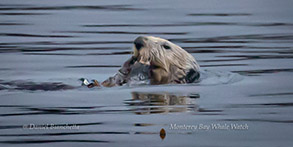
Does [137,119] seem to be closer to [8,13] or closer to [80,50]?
[80,50]

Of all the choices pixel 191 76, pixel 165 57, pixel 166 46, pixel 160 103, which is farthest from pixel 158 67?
pixel 160 103

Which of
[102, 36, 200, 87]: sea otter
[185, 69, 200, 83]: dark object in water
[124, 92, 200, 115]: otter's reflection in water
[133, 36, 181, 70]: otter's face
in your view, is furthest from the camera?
[185, 69, 200, 83]: dark object in water

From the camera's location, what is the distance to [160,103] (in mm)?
7996

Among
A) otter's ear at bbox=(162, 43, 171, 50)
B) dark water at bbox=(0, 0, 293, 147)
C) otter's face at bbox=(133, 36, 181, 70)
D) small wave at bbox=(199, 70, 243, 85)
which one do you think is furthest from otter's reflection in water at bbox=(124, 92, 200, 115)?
small wave at bbox=(199, 70, 243, 85)

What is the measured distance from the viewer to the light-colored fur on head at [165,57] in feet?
29.1

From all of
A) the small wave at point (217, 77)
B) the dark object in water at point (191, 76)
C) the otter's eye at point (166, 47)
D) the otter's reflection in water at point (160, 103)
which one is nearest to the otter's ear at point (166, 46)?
the otter's eye at point (166, 47)

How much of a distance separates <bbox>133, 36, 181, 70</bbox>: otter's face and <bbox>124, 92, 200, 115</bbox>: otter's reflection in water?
0.49 meters

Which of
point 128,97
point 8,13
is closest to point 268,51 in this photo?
point 128,97

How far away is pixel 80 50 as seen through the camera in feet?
42.2

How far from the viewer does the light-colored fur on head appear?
29.1 ft

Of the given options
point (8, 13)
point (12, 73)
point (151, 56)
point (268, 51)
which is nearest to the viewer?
point (151, 56)

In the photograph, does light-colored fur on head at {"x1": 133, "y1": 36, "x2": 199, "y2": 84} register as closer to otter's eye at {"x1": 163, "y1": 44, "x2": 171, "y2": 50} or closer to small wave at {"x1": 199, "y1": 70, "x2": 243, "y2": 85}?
otter's eye at {"x1": 163, "y1": 44, "x2": 171, "y2": 50}

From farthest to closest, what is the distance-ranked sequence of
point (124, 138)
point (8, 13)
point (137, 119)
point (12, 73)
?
point (8, 13) < point (12, 73) < point (137, 119) < point (124, 138)

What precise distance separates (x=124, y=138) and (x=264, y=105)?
2.04 m
